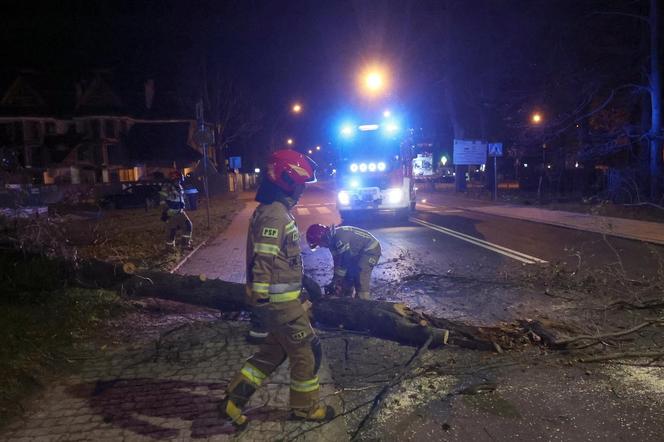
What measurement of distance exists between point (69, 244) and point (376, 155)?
1000 centimetres

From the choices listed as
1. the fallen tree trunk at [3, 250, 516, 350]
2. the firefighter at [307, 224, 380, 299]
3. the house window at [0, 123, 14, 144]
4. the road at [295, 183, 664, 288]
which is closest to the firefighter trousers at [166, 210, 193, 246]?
the road at [295, 183, 664, 288]

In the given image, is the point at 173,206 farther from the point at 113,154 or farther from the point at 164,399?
the point at 113,154

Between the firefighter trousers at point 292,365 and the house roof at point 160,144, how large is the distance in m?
36.0

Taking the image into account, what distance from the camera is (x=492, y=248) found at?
1093 cm

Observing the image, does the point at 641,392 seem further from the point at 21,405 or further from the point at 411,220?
the point at 411,220

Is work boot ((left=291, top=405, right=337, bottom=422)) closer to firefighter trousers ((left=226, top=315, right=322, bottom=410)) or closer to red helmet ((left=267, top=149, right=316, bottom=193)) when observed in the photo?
firefighter trousers ((left=226, top=315, right=322, bottom=410))

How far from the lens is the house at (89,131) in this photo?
3659 cm

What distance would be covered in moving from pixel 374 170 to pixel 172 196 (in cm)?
797

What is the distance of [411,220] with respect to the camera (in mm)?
17266

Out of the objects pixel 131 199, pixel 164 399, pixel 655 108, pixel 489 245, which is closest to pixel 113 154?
pixel 131 199

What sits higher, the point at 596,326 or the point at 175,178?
the point at 175,178

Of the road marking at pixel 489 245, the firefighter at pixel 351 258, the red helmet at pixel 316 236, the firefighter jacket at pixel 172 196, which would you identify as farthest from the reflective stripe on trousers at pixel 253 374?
the firefighter jacket at pixel 172 196

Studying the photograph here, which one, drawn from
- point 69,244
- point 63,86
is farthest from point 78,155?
point 69,244

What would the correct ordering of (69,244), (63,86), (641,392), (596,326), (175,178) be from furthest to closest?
(63,86)
(69,244)
(175,178)
(596,326)
(641,392)
